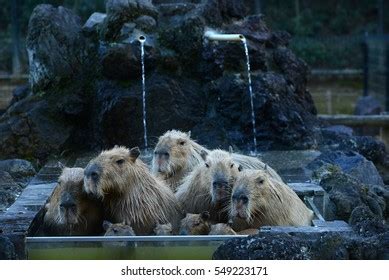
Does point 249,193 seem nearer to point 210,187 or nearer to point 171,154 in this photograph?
point 210,187

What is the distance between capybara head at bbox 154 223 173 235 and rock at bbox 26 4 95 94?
3.73 metres

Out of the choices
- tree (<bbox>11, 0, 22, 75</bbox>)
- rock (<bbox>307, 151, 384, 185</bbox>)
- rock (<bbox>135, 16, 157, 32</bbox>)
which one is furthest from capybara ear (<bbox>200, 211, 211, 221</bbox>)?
tree (<bbox>11, 0, 22, 75</bbox>)

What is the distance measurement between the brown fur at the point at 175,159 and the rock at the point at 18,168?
1488mm

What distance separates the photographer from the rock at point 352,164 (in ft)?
28.1

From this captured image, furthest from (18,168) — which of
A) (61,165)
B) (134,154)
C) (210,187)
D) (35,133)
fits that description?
(210,187)

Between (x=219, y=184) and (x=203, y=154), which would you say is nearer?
(x=219, y=184)

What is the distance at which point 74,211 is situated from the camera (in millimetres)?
6309

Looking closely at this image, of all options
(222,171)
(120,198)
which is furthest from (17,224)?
(222,171)

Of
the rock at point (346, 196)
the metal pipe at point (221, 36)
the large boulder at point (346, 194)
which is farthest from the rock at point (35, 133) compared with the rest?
the rock at point (346, 196)

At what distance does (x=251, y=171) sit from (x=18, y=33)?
14633mm

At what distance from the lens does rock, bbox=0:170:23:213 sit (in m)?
7.32

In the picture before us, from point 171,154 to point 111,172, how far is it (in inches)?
42.7

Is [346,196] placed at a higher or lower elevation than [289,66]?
lower

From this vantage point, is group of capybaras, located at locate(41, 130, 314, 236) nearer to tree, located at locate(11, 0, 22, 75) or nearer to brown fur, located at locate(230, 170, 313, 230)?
brown fur, located at locate(230, 170, 313, 230)
